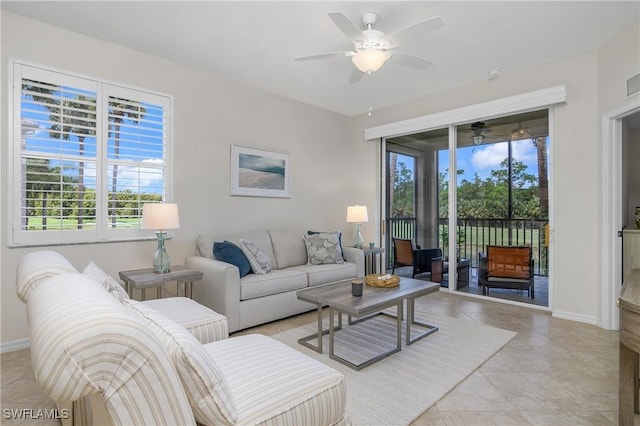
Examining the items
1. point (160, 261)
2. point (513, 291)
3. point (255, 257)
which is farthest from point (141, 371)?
point (513, 291)

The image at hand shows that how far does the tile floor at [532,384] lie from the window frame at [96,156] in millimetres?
1010

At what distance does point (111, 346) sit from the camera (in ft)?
2.50

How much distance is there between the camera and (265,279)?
11.4ft

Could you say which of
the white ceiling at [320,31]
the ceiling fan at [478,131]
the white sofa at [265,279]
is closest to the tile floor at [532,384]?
the white sofa at [265,279]

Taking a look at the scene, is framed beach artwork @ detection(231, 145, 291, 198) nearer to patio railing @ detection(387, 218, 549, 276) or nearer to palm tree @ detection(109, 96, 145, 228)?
palm tree @ detection(109, 96, 145, 228)

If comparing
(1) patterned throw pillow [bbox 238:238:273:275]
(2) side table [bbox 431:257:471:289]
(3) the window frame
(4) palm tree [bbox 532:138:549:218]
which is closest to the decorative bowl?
(1) patterned throw pillow [bbox 238:238:273:275]

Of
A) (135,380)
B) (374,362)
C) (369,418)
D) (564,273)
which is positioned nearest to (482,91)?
(564,273)

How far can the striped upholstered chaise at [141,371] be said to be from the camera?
74 cm

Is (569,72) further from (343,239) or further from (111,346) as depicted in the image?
(111,346)

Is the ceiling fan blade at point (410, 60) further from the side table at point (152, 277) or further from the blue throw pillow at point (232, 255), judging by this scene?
the side table at point (152, 277)

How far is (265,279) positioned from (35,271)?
218 centimetres

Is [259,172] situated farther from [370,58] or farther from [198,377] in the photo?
[198,377]

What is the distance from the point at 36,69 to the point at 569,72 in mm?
5207

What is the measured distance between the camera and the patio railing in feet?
13.2
